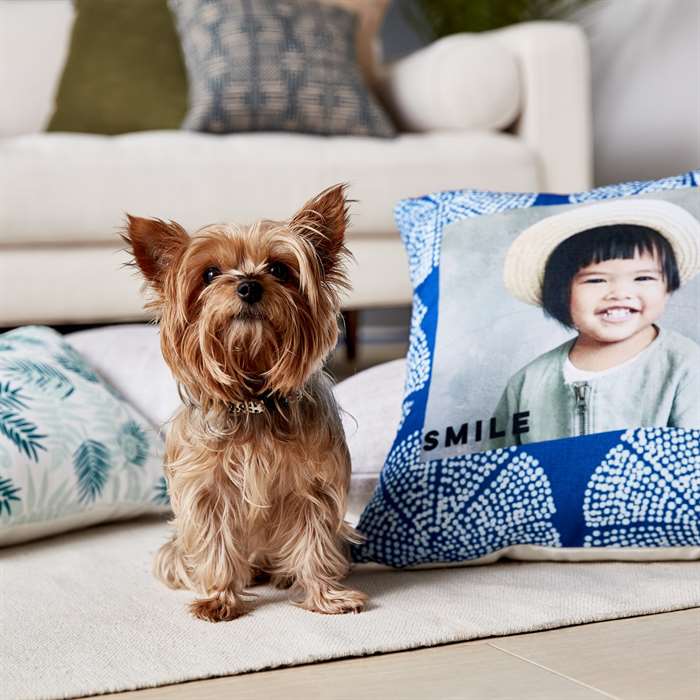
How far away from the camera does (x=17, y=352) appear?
6.02 feet

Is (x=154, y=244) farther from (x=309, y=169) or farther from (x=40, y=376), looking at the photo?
(x=309, y=169)

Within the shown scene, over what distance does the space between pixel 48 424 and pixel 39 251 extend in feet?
3.31

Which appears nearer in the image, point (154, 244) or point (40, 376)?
point (154, 244)

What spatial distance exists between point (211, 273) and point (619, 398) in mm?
558

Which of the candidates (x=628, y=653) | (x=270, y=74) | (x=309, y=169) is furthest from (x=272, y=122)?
(x=628, y=653)

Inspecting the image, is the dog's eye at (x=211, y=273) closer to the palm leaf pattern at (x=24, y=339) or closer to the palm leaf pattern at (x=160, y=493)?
the palm leaf pattern at (x=160, y=493)

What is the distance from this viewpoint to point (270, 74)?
2980 mm

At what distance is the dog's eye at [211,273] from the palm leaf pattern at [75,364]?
2.33ft

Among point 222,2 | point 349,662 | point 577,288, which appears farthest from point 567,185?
point 349,662

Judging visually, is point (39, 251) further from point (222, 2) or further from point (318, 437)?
point (318, 437)

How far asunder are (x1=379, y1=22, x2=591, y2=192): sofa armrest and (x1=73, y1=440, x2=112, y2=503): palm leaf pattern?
1725 mm

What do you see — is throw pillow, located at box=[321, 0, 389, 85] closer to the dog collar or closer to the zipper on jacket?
the zipper on jacket

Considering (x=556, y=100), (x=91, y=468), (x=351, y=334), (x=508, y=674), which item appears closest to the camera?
(x=508, y=674)

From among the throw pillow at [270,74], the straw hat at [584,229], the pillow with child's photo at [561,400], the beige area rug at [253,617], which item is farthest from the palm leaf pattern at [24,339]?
the throw pillow at [270,74]
